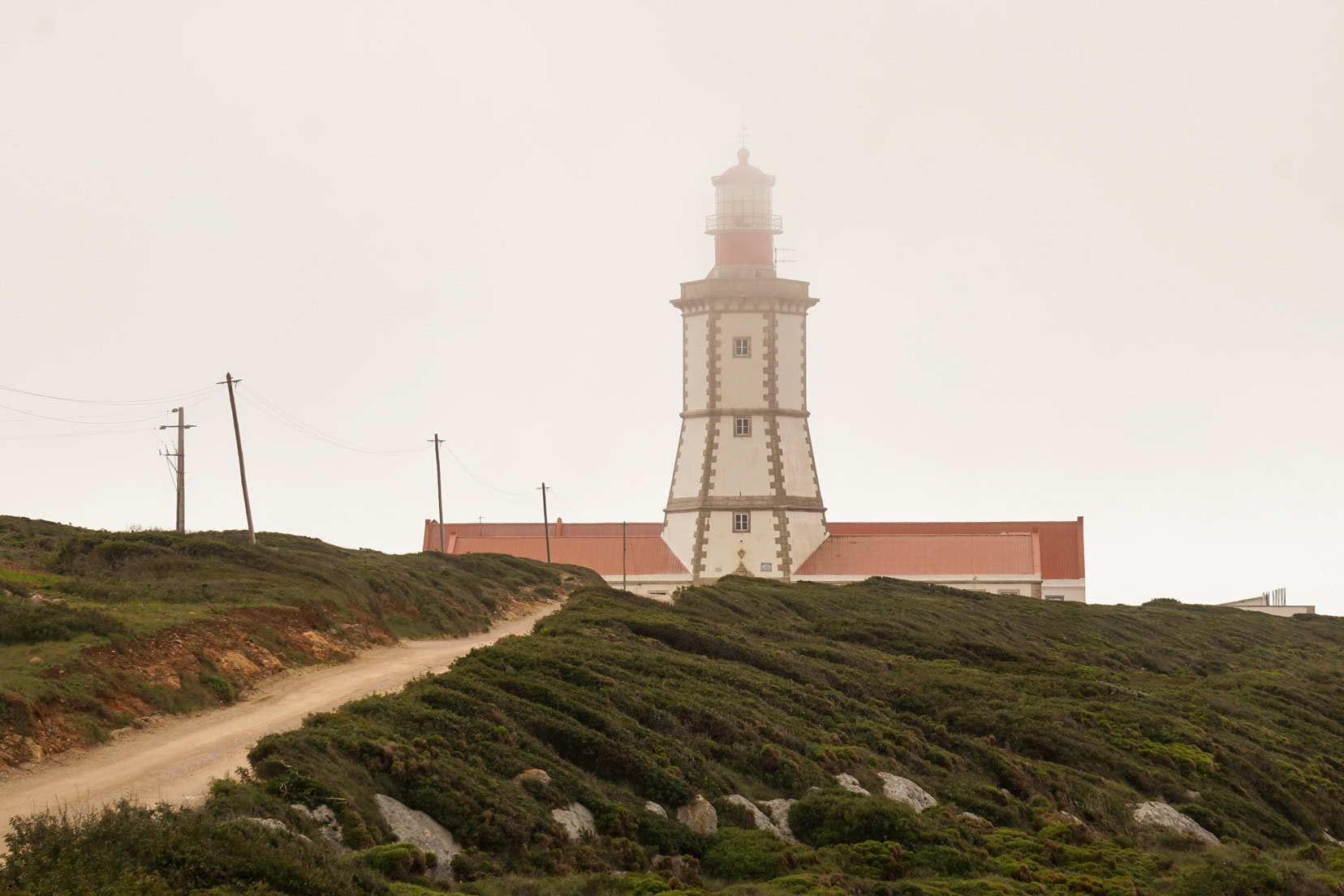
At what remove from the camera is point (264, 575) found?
3312 centimetres

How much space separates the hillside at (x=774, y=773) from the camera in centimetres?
1669

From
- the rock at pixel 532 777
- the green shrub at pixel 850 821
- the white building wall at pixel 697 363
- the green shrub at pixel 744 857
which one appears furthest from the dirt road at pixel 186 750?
the white building wall at pixel 697 363

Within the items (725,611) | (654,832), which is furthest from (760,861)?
(725,611)

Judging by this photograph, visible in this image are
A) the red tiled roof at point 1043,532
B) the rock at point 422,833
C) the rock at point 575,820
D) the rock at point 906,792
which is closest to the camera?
the rock at point 422,833

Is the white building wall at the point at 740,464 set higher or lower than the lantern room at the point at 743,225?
lower

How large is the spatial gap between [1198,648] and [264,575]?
97.2 ft

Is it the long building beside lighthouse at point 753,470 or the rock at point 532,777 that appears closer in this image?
the rock at point 532,777

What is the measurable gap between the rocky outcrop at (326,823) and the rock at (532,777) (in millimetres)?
3259

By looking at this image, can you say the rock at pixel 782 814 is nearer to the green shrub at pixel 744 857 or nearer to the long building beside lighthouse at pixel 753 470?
the green shrub at pixel 744 857

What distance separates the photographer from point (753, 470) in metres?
58.6

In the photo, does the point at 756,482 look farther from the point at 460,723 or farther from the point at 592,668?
the point at 460,723

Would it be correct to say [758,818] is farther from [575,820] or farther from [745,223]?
[745,223]

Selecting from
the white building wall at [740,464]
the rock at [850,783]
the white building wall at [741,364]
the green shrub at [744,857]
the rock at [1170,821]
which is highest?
the white building wall at [741,364]

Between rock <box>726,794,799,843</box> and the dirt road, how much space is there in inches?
228
